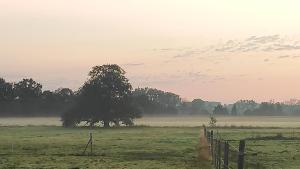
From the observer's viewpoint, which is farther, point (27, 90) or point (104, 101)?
point (27, 90)

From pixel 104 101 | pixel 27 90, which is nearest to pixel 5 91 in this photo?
pixel 27 90

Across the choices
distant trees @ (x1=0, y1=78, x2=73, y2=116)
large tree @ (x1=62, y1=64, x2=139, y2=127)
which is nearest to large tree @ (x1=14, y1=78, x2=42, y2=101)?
distant trees @ (x1=0, y1=78, x2=73, y2=116)

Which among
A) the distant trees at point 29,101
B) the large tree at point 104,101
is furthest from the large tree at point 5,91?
the large tree at point 104,101

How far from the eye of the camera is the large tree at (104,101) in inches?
4877

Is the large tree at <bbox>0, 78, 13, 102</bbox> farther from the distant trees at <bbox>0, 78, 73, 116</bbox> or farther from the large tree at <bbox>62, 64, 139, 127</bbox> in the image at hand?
the large tree at <bbox>62, 64, 139, 127</bbox>

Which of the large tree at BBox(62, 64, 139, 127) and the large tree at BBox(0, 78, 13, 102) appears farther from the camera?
the large tree at BBox(0, 78, 13, 102)

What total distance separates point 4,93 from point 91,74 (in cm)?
7513

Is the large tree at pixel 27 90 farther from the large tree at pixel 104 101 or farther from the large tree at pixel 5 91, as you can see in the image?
the large tree at pixel 104 101

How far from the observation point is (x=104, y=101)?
126m

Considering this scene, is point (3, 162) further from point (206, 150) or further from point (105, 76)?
point (105, 76)

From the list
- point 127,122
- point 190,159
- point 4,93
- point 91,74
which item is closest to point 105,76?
point 91,74

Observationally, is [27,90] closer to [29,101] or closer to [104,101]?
[29,101]

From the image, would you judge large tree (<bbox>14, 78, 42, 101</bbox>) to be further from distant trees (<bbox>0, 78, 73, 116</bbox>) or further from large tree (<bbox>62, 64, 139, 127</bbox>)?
large tree (<bbox>62, 64, 139, 127</bbox>)

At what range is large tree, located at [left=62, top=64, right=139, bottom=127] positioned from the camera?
124 m
